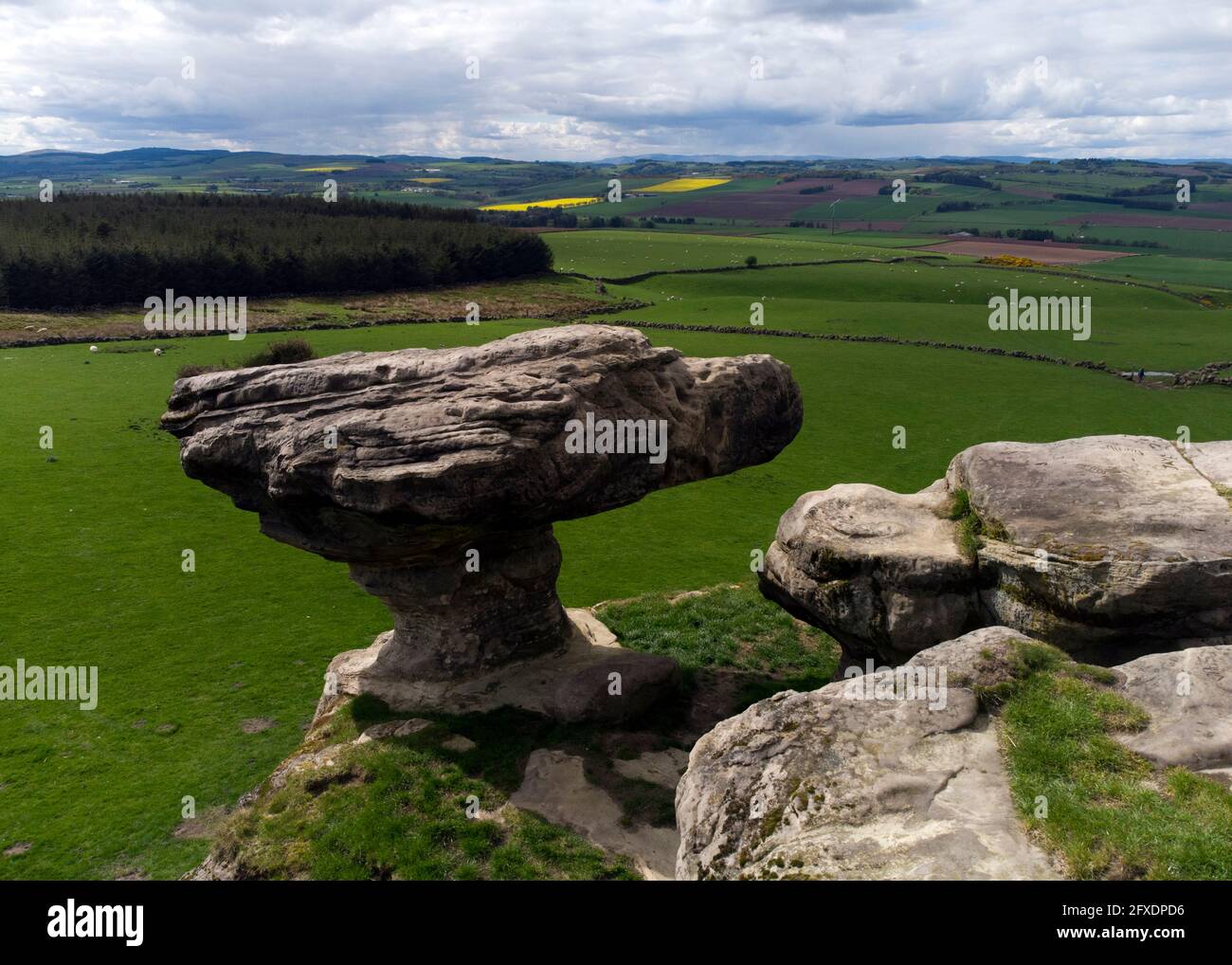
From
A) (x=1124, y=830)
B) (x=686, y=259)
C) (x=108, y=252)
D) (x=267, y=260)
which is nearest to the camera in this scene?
(x=1124, y=830)

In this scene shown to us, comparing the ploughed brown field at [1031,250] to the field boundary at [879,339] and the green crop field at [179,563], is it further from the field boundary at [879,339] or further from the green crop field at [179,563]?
the green crop field at [179,563]

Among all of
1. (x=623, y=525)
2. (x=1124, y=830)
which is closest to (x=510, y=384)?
(x=1124, y=830)

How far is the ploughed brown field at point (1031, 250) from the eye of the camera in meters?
121

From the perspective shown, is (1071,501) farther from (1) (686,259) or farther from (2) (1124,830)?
(1) (686,259)

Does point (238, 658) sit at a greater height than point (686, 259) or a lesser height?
lesser

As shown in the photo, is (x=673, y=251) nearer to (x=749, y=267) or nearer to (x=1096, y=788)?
(x=749, y=267)

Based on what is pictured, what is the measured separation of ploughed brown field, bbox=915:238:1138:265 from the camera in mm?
121250

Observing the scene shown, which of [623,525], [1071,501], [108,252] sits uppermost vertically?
[108,252]

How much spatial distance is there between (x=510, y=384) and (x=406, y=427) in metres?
2.32

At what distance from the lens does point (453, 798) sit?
55.3 feet

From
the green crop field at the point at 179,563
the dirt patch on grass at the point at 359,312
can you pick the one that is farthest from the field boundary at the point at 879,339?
the dirt patch on grass at the point at 359,312

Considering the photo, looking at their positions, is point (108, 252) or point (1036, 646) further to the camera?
point (108, 252)

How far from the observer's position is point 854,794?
36.1 feet

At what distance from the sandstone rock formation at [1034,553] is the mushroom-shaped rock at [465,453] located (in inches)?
153
